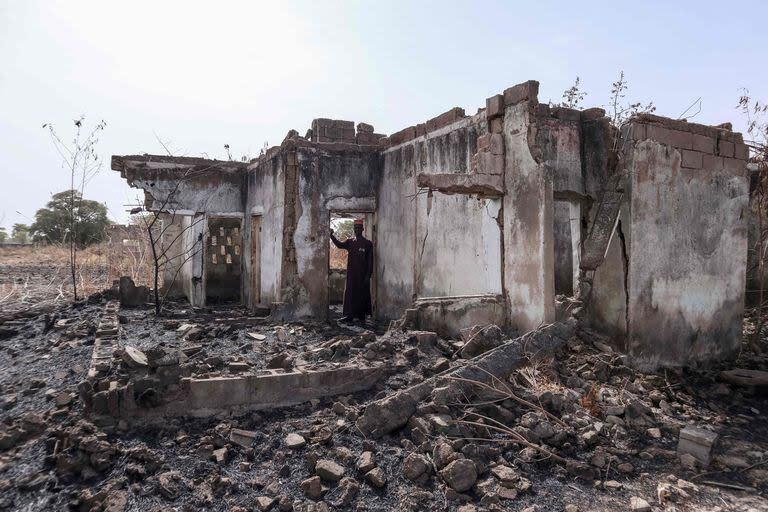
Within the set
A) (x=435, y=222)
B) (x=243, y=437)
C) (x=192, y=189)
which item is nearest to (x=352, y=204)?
(x=435, y=222)

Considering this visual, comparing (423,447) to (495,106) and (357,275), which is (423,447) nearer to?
(495,106)

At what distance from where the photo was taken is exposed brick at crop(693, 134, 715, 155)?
6.12m

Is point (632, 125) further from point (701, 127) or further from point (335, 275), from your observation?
point (335, 275)

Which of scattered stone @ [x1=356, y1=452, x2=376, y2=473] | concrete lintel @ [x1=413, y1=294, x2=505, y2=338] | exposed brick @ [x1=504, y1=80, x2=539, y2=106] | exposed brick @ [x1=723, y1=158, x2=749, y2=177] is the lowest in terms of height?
scattered stone @ [x1=356, y1=452, x2=376, y2=473]

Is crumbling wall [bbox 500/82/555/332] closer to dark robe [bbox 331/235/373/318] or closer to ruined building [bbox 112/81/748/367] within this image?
ruined building [bbox 112/81/748/367]

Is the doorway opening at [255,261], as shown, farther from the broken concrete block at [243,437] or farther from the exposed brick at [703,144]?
the exposed brick at [703,144]

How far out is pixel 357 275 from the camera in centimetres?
961

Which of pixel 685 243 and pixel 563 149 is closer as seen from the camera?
pixel 685 243

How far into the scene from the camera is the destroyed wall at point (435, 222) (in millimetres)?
6734

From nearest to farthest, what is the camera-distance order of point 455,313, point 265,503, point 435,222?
1. point 265,503
2. point 455,313
3. point 435,222

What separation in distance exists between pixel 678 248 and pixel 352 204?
578 cm

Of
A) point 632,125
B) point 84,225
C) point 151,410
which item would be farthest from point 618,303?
→ point 84,225

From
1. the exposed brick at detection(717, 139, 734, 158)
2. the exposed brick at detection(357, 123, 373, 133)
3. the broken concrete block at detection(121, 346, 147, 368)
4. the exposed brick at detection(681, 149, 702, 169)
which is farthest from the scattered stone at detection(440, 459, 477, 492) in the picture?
the exposed brick at detection(357, 123, 373, 133)

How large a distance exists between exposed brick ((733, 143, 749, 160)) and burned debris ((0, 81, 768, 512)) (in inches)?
1.5
